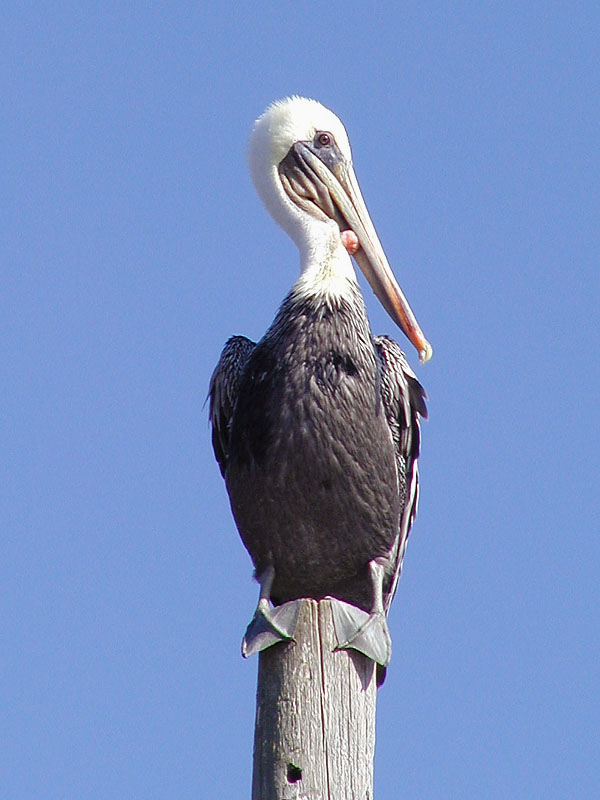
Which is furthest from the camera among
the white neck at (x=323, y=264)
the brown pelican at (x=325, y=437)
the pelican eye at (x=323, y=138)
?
the pelican eye at (x=323, y=138)

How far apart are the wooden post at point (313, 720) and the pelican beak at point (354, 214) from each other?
2700mm

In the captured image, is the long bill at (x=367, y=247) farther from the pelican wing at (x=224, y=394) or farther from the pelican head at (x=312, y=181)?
the pelican wing at (x=224, y=394)

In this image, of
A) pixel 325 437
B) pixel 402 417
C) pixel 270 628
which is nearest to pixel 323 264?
pixel 402 417

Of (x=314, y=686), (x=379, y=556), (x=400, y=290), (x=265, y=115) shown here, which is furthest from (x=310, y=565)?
(x=265, y=115)

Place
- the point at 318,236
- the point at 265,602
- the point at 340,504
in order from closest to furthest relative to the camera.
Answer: the point at 265,602, the point at 340,504, the point at 318,236

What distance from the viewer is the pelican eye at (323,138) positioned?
714 centimetres

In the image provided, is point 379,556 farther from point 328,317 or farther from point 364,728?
point 364,728

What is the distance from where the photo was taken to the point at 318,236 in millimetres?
6734

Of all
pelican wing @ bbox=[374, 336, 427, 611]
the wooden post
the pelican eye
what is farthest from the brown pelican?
the wooden post

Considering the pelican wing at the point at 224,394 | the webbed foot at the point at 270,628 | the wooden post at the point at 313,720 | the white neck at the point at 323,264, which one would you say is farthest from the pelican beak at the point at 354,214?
the wooden post at the point at 313,720

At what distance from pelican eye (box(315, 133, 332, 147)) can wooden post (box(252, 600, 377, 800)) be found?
343cm

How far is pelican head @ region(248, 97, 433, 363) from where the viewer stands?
682 cm

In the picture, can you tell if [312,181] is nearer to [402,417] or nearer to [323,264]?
[323,264]

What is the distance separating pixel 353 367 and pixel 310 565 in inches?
34.2
